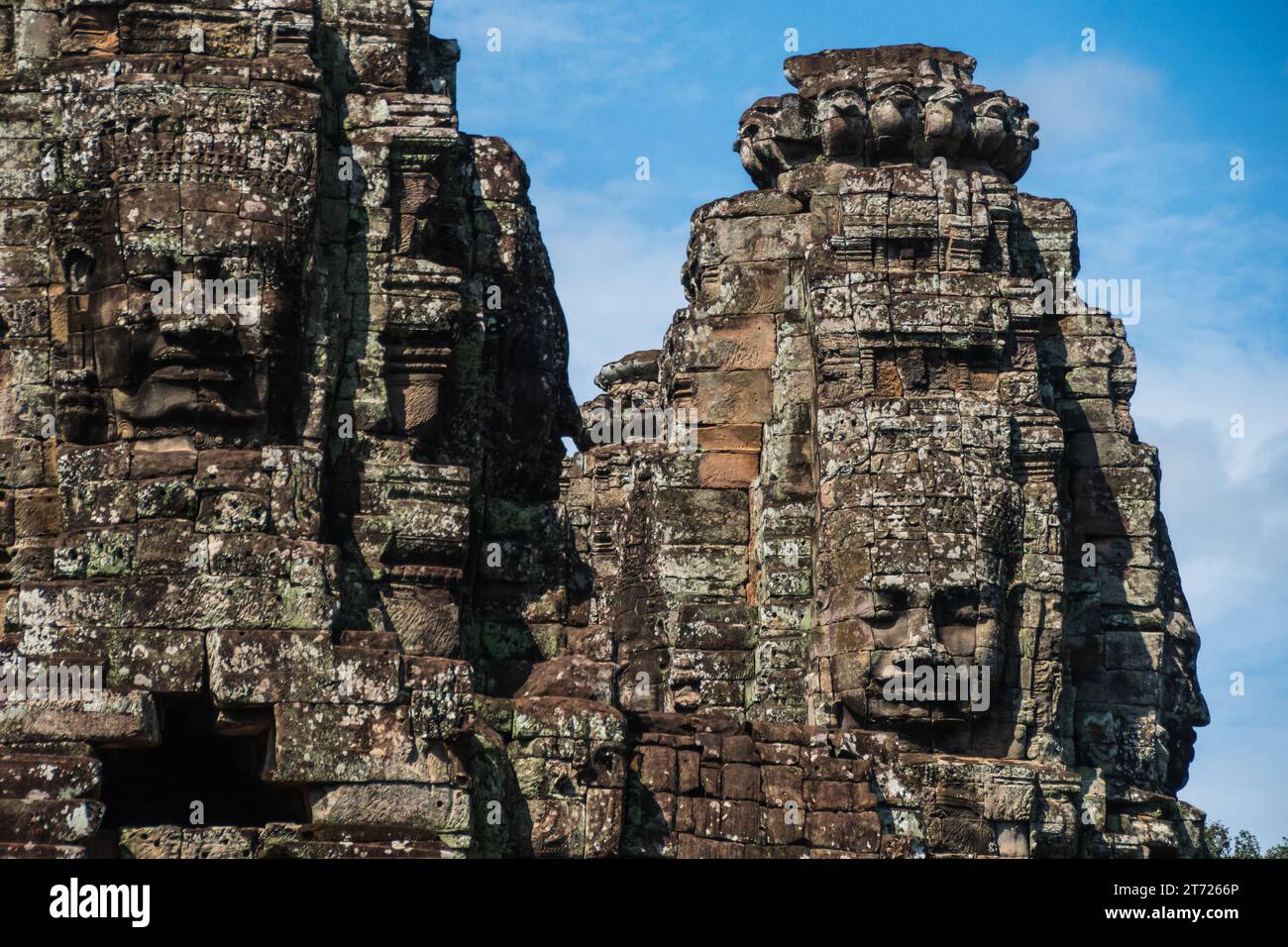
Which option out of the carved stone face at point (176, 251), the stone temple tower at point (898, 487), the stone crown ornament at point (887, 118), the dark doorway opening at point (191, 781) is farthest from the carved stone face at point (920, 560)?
the dark doorway opening at point (191, 781)

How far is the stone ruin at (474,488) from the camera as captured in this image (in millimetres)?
23938

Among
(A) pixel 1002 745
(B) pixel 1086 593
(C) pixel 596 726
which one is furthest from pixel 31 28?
(B) pixel 1086 593

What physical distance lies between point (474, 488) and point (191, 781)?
380 centimetres

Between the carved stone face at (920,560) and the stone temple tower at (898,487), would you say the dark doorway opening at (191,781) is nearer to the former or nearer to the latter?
the stone temple tower at (898,487)

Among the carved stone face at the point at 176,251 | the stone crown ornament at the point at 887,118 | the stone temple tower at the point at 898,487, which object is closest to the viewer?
the carved stone face at the point at 176,251

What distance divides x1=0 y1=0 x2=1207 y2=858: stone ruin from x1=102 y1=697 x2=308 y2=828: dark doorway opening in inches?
1.6

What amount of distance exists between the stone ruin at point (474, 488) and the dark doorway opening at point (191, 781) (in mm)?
41

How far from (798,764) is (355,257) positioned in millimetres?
5950

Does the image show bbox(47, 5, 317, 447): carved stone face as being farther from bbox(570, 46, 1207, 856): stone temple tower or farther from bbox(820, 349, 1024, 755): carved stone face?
bbox(820, 349, 1024, 755): carved stone face

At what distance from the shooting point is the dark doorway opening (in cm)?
2447

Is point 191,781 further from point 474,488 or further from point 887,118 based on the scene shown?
point 887,118

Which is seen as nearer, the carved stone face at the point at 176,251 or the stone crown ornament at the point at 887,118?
the carved stone face at the point at 176,251

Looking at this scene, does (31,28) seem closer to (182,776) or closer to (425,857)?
(182,776)

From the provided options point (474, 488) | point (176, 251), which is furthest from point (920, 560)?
point (176, 251)
